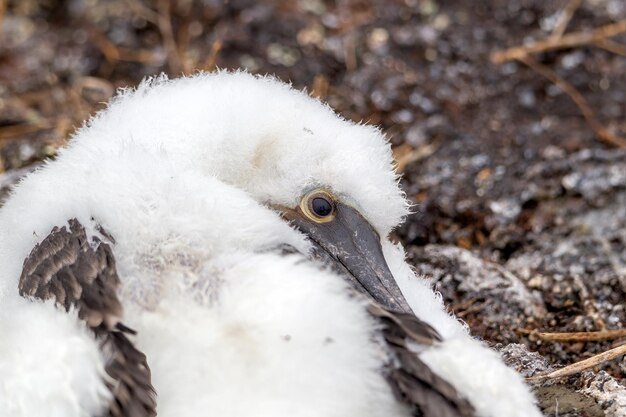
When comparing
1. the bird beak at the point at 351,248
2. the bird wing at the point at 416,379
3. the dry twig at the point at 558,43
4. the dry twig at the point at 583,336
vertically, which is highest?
the dry twig at the point at 558,43

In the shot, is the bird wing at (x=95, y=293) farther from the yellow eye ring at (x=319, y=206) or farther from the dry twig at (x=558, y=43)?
the dry twig at (x=558, y=43)

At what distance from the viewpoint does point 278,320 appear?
1.87m

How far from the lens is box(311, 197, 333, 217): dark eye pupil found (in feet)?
8.06

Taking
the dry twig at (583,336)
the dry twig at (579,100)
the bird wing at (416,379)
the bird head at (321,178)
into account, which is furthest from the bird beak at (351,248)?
the dry twig at (579,100)

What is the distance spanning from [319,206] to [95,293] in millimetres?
712

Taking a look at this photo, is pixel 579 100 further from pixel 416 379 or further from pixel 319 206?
pixel 416 379

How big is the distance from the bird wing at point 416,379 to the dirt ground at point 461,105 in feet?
2.45

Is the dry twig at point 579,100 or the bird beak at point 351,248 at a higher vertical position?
the dry twig at point 579,100

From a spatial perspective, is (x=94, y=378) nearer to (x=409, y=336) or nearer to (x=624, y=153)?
(x=409, y=336)

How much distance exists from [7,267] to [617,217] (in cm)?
Result: 231

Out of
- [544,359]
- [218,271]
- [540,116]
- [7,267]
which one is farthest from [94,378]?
[540,116]

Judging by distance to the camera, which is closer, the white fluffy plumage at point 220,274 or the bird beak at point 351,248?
the white fluffy plumage at point 220,274

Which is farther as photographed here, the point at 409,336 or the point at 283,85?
the point at 283,85

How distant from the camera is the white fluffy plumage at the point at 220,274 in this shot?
1.84m
